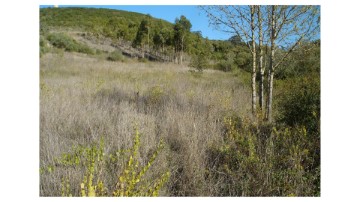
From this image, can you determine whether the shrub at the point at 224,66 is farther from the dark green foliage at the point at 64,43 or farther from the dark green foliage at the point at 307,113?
the dark green foliage at the point at 64,43

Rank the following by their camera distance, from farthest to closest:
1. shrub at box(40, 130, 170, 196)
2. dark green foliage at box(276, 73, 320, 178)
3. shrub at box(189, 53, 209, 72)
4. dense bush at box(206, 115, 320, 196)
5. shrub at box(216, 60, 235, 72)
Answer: shrub at box(216, 60, 235, 72), shrub at box(189, 53, 209, 72), dark green foliage at box(276, 73, 320, 178), dense bush at box(206, 115, 320, 196), shrub at box(40, 130, 170, 196)

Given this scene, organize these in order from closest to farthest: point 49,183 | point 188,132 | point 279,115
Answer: point 49,183
point 188,132
point 279,115

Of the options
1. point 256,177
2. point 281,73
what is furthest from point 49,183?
point 281,73

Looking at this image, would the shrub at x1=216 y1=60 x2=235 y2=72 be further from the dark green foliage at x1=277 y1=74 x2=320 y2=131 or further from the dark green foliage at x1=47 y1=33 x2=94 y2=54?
the dark green foliage at x1=47 y1=33 x2=94 y2=54

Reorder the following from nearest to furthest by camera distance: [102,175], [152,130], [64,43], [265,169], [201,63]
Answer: [102,175]
[265,169]
[152,130]
[201,63]
[64,43]

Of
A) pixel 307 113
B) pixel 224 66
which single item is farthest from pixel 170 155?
pixel 224 66

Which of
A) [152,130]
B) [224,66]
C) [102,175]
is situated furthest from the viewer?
[224,66]

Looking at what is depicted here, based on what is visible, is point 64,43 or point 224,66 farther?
point 64,43

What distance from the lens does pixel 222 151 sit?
2.51 m

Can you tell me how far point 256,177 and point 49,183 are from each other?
6.38 ft

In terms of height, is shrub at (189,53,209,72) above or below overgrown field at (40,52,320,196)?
above

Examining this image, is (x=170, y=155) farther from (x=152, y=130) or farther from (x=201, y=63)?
(x=201, y=63)

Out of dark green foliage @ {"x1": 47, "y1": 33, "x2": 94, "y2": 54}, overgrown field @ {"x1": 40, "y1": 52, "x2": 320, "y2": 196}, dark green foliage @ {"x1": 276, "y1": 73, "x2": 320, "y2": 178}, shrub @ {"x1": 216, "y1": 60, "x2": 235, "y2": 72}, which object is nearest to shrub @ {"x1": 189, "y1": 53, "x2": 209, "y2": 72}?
shrub @ {"x1": 216, "y1": 60, "x2": 235, "y2": 72}

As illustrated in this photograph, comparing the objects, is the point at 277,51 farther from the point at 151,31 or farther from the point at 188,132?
the point at 151,31
